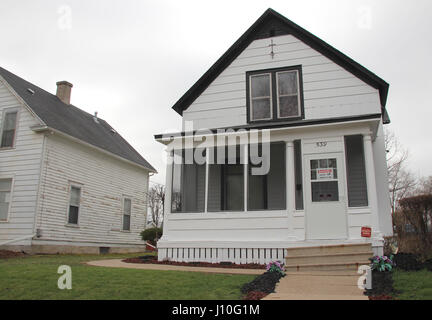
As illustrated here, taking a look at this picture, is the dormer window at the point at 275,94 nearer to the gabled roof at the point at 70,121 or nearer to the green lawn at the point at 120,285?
the green lawn at the point at 120,285

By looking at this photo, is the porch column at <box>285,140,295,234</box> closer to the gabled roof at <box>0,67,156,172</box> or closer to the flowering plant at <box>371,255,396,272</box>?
the flowering plant at <box>371,255,396,272</box>

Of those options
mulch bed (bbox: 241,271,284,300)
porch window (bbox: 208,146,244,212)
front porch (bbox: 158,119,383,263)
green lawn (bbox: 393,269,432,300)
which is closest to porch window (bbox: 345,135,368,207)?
front porch (bbox: 158,119,383,263)

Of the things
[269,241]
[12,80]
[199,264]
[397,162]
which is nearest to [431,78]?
[397,162]

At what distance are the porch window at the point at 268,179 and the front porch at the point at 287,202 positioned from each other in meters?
0.03

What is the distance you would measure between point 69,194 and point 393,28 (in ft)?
45.9

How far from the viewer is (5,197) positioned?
1439 centimetres

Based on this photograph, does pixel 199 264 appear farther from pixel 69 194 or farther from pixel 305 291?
pixel 69 194

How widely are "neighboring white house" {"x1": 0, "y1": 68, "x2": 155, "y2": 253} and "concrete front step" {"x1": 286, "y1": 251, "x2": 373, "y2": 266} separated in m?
9.56

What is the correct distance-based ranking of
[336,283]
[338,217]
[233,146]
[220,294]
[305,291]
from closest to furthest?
[220,294]
[305,291]
[336,283]
[338,217]
[233,146]

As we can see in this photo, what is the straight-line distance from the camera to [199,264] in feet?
31.8

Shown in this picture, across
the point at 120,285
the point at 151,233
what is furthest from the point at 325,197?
the point at 151,233

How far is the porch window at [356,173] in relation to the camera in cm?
1050

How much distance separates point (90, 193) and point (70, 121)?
333cm

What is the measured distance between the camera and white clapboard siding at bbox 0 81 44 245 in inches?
542
